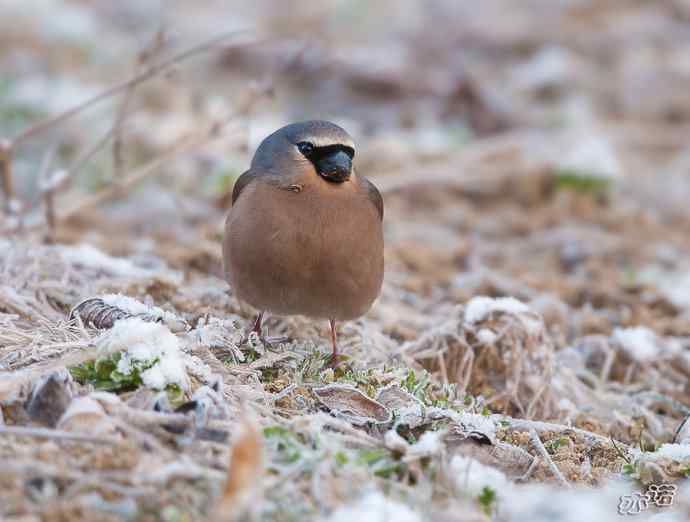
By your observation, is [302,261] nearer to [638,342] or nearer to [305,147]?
[305,147]

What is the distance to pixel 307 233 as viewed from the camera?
3.75 m

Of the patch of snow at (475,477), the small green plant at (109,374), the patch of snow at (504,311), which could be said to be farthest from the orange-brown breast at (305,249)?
the patch of snow at (475,477)

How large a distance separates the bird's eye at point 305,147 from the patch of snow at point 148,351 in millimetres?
1277

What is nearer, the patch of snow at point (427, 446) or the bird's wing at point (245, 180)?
the patch of snow at point (427, 446)

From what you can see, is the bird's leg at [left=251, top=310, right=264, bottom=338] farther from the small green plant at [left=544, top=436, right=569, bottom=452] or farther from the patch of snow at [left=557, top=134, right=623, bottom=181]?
the patch of snow at [left=557, top=134, right=623, bottom=181]

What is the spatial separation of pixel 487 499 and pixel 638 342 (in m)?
2.43

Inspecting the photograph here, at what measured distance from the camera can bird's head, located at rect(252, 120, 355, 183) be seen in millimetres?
3916

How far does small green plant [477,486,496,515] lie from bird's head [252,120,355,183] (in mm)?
1682

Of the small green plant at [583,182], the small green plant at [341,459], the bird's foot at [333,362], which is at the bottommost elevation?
the bird's foot at [333,362]

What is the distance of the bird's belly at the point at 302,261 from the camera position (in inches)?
147

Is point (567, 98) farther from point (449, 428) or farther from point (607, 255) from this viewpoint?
point (449, 428)

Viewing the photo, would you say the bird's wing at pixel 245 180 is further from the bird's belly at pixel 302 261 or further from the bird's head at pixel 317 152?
the bird's belly at pixel 302 261

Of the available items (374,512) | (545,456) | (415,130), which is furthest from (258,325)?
(415,130)

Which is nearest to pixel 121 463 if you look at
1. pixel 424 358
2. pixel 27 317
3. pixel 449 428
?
pixel 449 428
